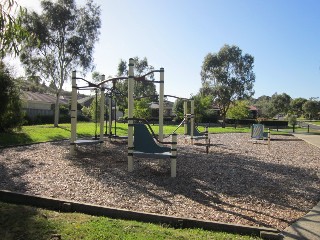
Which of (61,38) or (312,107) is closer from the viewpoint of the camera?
(61,38)

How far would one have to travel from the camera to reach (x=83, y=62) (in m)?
29.6

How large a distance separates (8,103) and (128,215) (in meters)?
15.1

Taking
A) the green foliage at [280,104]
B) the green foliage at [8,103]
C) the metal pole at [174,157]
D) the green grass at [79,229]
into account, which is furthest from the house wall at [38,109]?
the green foliage at [280,104]

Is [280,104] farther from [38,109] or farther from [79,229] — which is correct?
[79,229]

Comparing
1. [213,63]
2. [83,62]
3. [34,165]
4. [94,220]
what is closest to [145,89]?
[213,63]

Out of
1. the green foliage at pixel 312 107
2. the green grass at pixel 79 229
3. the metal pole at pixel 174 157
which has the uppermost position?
the green foliage at pixel 312 107

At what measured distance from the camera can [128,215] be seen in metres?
4.89

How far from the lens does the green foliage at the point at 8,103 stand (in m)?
16.9

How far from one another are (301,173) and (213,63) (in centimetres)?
4139

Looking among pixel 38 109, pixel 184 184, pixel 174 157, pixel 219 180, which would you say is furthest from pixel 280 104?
pixel 184 184

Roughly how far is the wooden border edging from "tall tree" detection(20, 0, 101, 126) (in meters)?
24.4

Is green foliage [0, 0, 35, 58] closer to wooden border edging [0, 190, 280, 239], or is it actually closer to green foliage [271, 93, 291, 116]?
wooden border edging [0, 190, 280, 239]

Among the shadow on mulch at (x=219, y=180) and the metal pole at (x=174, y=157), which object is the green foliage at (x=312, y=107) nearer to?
the shadow on mulch at (x=219, y=180)

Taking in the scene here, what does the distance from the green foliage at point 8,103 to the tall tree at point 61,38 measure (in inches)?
413
